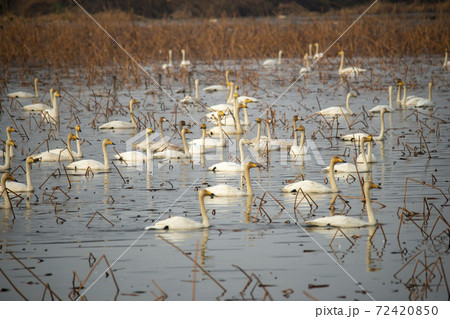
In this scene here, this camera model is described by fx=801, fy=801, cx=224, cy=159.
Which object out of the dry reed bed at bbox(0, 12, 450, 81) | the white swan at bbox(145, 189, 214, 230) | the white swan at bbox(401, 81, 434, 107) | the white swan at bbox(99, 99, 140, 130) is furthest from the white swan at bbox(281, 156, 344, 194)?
the dry reed bed at bbox(0, 12, 450, 81)

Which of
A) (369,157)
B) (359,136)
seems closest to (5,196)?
(369,157)

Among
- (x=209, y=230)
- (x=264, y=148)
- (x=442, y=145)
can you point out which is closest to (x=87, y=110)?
(x=264, y=148)

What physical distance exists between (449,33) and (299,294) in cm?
2567

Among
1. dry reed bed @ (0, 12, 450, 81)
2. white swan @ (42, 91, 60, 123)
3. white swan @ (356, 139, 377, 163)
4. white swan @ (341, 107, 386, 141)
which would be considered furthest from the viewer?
dry reed bed @ (0, 12, 450, 81)

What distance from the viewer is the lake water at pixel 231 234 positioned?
7691mm

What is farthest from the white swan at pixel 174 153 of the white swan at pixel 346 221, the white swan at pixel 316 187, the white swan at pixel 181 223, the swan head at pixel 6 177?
the white swan at pixel 346 221

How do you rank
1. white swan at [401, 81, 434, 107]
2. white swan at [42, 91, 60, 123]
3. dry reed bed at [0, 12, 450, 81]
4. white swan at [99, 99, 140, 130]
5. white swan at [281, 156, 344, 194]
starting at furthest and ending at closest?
dry reed bed at [0, 12, 450, 81], white swan at [401, 81, 434, 107], white swan at [42, 91, 60, 123], white swan at [99, 99, 140, 130], white swan at [281, 156, 344, 194]

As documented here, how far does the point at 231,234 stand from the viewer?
9.65 m

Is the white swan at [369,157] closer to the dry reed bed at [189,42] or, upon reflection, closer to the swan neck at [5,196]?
the swan neck at [5,196]

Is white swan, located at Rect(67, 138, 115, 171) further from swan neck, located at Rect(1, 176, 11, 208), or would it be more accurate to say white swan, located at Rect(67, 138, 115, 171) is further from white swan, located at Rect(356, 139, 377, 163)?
white swan, located at Rect(356, 139, 377, 163)

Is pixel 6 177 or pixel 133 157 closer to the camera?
pixel 6 177

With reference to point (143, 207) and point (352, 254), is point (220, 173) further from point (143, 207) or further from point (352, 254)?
point (352, 254)

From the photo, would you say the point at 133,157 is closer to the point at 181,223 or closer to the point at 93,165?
the point at 93,165

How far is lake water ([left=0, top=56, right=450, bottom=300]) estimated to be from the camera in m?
7.69
